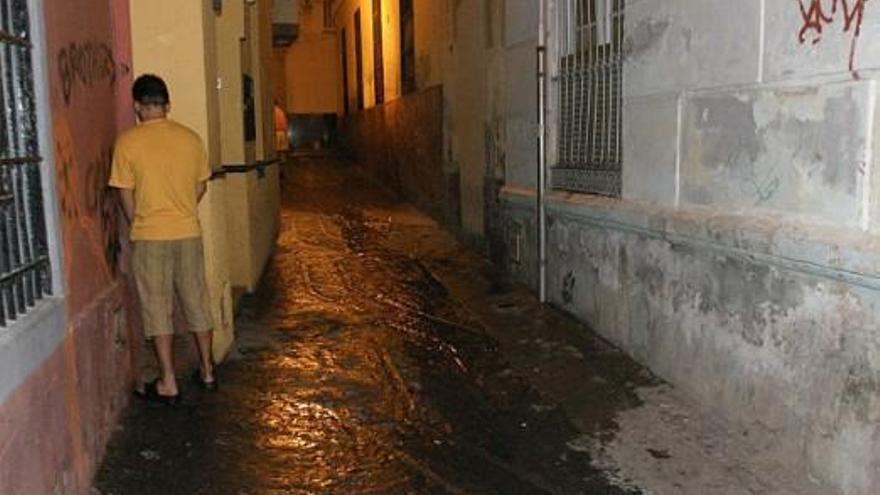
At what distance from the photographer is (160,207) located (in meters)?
4.95

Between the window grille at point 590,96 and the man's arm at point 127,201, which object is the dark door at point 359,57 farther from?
the man's arm at point 127,201

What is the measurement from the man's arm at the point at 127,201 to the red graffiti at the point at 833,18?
3663 mm

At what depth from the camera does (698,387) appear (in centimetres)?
491

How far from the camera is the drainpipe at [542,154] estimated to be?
24.9ft

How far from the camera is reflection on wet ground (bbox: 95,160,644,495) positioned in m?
4.18

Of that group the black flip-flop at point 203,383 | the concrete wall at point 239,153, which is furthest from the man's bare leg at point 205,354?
the concrete wall at point 239,153

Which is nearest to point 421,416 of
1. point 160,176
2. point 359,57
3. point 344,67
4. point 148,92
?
point 160,176

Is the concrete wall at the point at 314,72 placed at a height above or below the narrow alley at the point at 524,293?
above

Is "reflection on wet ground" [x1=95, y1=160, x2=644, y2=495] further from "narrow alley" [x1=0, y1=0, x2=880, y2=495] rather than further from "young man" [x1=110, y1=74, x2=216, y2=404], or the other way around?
"young man" [x1=110, y1=74, x2=216, y2=404]

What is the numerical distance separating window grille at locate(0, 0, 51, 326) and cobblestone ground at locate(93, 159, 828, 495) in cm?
125

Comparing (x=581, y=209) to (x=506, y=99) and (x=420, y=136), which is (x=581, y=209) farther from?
(x=420, y=136)

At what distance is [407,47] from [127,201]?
1217 centimetres

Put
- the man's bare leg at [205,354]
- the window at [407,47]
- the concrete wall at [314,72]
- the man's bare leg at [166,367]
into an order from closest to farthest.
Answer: the man's bare leg at [166,367] → the man's bare leg at [205,354] → the window at [407,47] → the concrete wall at [314,72]

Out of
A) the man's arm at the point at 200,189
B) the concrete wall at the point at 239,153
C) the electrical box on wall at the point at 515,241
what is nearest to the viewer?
the man's arm at the point at 200,189
